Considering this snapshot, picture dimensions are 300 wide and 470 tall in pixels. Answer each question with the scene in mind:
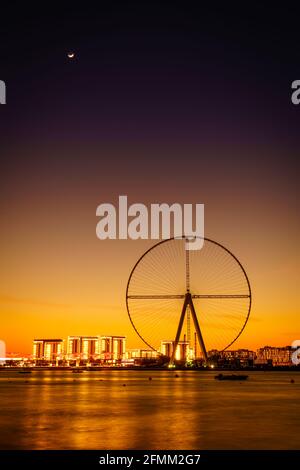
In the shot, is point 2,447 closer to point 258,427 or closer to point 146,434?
point 146,434

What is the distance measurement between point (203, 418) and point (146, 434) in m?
8.55

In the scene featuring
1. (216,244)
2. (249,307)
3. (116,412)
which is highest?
(216,244)

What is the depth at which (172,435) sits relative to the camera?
26.1 m

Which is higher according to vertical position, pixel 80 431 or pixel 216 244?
pixel 216 244

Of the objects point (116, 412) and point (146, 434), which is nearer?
point (146, 434)

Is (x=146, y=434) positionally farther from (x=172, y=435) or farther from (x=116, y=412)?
(x=116, y=412)

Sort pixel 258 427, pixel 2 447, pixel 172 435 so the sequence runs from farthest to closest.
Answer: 1. pixel 258 427
2. pixel 172 435
3. pixel 2 447

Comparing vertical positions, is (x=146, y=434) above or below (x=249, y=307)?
below
